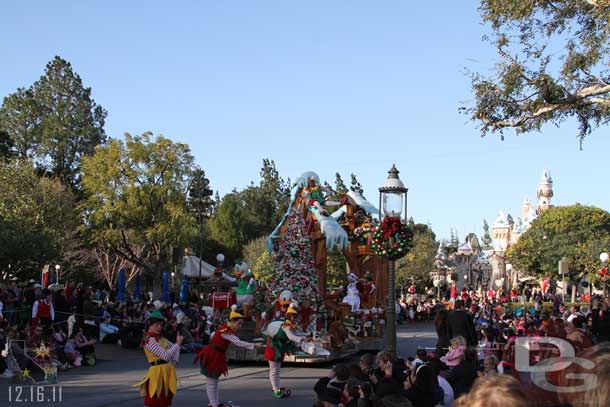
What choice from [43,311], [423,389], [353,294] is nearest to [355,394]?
[423,389]

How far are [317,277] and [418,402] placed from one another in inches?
454

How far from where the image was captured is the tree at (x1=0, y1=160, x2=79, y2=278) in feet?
107

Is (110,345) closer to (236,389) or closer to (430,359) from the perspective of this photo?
(236,389)

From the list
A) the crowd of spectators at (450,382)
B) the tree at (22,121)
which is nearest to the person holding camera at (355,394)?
the crowd of spectators at (450,382)

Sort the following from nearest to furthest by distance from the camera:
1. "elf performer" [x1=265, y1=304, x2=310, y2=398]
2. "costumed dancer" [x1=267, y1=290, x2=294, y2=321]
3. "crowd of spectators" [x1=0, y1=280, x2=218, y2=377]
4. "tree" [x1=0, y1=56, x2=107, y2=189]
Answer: "elf performer" [x1=265, y1=304, x2=310, y2=398] < "crowd of spectators" [x1=0, y1=280, x2=218, y2=377] < "costumed dancer" [x1=267, y1=290, x2=294, y2=321] < "tree" [x1=0, y1=56, x2=107, y2=189]

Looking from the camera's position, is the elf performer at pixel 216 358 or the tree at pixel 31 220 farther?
the tree at pixel 31 220

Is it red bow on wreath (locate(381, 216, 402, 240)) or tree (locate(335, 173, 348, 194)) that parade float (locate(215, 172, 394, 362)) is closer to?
red bow on wreath (locate(381, 216, 402, 240))

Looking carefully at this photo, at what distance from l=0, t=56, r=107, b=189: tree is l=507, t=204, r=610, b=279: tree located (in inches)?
1493

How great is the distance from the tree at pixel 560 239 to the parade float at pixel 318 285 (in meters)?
46.1

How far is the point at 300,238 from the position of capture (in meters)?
19.0

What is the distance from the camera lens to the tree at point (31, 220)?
1287 inches

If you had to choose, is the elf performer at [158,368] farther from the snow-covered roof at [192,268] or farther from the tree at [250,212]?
the tree at [250,212]

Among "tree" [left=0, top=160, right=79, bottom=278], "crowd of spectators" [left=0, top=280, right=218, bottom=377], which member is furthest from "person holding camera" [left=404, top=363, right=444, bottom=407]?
"tree" [left=0, top=160, right=79, bottom=278]

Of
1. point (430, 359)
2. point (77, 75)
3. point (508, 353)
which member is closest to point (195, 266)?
point (77, 75)
